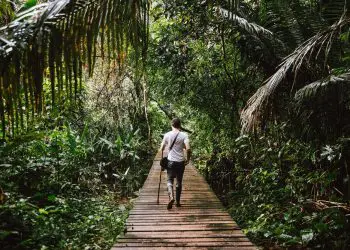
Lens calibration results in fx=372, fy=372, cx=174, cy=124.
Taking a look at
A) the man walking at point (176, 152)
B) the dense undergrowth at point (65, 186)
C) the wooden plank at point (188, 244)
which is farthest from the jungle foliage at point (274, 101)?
the dense undergrowth at point (65, 186)

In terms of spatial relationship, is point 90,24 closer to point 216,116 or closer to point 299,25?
point 299,25

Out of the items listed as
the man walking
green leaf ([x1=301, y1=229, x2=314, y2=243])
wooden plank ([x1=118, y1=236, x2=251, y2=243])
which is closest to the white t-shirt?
the man walking

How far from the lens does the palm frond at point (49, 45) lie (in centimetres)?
197

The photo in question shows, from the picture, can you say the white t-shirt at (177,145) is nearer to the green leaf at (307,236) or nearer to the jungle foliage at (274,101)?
the jungle foliage at (274,101)

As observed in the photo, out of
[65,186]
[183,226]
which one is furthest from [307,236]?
[65,186]

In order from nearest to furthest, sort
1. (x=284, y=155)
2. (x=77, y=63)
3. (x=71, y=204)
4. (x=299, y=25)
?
(x=77, y=63) → (x=299, y=25) → (x=284, y=155) → (x=71, y=204)

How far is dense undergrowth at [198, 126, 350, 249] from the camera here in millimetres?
5316

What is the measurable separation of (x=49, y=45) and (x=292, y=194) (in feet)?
19.2

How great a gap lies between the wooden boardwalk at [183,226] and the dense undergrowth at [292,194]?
0.74 m

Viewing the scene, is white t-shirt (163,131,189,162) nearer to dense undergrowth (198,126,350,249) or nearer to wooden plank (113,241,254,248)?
dense undergrowth (198,126,350,249)

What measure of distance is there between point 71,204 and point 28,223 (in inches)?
82.7

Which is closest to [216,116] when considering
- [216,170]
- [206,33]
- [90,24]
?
[216,170]

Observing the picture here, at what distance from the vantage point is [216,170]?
11305mm

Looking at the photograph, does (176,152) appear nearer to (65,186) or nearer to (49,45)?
(65,186)
